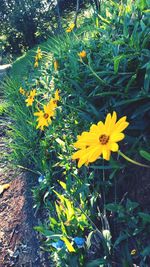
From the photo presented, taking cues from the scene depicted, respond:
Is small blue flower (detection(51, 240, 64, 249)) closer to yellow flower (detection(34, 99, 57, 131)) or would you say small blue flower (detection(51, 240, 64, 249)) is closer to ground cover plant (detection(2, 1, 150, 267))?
ground cover plant (detection(2, 1, 150, 267))

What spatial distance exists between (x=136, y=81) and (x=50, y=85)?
1496 mm

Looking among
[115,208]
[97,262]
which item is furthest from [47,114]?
[97,262]

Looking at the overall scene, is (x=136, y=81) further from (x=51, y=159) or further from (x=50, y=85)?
(x=50, y=85)

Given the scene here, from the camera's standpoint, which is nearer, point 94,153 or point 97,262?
point 94,153

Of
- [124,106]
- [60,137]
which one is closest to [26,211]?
[60,137]

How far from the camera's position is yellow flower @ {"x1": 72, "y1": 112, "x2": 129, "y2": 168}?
857mm

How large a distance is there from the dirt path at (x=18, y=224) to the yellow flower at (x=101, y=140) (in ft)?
3.58

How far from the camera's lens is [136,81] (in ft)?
5.31

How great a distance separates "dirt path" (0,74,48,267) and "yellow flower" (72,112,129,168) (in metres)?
1.09

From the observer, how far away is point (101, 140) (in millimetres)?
879

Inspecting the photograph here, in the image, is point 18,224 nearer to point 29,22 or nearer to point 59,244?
point 59,244

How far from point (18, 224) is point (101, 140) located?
4.87ft

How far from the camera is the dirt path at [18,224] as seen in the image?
192cm

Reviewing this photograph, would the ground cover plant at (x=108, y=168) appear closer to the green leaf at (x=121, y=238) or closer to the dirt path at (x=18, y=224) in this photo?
the green leaf at (x=121, y=238)
